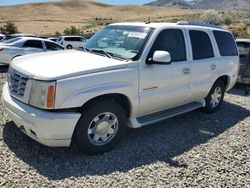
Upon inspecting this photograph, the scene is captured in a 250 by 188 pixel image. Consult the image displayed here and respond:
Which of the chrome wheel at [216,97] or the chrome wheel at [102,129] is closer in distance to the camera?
the chrome wheel at [102,129]

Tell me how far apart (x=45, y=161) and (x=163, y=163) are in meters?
1.61

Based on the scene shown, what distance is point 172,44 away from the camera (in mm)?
5180

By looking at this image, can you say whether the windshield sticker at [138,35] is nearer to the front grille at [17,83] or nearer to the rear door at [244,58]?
the front grille at [17,83]

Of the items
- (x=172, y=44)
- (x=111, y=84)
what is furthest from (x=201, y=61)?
(x=111, y=84)

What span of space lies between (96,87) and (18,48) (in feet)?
31.4

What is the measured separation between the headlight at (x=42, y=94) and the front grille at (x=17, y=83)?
8.6 inches

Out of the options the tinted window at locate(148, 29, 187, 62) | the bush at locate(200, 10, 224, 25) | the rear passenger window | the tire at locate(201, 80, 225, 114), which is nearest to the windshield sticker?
the tinted window at locate(148, 29, 187, 62)

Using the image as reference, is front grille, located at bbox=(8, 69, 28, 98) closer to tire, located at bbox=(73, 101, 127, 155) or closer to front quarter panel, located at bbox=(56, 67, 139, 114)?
front quarter panel, located at bbox=(56, 67, 139, 114)

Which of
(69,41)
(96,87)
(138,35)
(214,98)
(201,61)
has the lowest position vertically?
(69,41)

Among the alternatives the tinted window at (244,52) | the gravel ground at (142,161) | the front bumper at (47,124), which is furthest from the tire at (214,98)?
the front bumper at (47,124)

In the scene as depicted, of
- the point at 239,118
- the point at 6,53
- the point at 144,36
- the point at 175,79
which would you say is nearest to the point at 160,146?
the point at 175,79

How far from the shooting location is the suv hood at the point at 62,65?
12.8ft

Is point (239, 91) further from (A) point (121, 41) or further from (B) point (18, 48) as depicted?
(B) point (18, 48)

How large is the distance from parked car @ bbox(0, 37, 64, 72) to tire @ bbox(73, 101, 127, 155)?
28.5 ft
